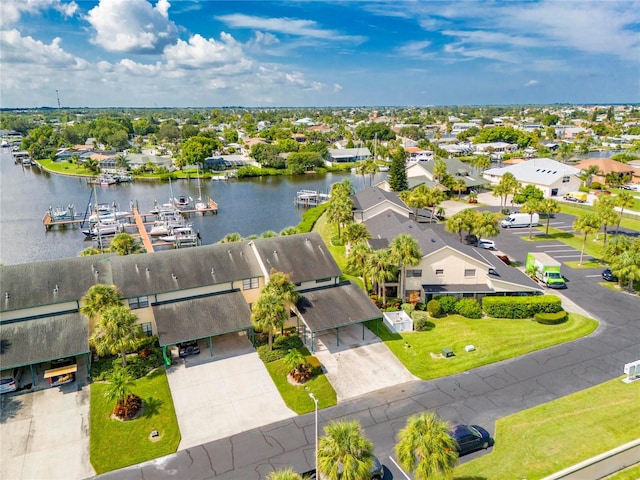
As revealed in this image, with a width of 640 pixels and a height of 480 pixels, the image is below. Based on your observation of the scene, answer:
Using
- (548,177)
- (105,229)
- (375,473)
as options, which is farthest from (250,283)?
(548,177)

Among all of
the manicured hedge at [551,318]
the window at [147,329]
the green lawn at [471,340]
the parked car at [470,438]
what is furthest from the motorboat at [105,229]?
the parked car at [470,438]

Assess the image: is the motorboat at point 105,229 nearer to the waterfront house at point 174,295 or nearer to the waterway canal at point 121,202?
the waterway canal at point 121,202

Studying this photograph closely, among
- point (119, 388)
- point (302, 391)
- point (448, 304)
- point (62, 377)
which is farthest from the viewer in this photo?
point (448, 304)

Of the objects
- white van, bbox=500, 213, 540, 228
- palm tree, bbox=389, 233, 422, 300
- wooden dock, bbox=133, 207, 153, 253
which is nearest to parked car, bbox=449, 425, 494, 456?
palm tree, bbox=389, 233, 422, 300

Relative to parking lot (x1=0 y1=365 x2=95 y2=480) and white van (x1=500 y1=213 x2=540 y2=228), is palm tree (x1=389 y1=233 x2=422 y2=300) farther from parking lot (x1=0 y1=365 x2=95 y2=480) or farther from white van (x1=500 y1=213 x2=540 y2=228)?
white van (x1=500 y1=213 x2=540 y2=228)

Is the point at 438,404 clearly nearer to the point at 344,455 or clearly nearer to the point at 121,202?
the point at 344,455

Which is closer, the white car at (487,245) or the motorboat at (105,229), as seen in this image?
the white car at (487,245)
